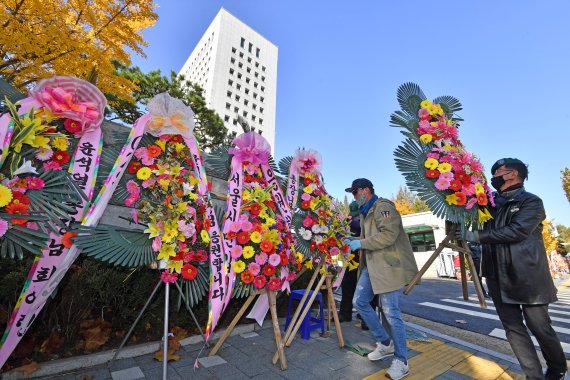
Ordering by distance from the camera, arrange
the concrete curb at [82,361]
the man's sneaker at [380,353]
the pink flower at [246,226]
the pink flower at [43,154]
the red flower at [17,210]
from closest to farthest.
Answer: the red flower at [17,210] → the pink flower at [43,154] → the concrete curb at [82,361] → the pink flower at [246,226] → the man's sneaker at [380,353]

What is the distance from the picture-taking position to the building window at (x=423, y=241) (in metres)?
19.7

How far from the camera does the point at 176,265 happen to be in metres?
2.58

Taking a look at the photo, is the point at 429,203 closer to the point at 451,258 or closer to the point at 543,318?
the point at 543,318

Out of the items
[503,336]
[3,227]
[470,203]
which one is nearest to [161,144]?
[3,227]

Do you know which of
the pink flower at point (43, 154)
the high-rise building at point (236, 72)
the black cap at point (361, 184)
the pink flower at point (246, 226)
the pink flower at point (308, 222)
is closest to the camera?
the pink flower at point (43, 154)

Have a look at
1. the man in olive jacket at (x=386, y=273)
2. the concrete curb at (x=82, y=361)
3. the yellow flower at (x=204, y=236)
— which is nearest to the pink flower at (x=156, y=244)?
the yellow flower at (x=204, y=236)

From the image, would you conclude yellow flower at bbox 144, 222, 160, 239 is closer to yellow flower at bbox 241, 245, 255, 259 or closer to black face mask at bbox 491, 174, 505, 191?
yellow flower at bbox 241, 245, 255, 259

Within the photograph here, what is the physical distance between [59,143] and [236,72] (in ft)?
161

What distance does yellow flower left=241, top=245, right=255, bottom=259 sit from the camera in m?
2.92

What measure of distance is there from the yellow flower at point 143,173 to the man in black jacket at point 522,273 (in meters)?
3.24

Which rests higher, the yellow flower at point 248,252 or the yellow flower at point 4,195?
the yellow flower at point 4,195

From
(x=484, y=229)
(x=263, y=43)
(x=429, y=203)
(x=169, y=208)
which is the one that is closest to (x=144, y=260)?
(x=169, y=208)

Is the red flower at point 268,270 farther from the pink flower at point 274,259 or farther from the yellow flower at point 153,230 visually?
the yellow flower at point 153,230

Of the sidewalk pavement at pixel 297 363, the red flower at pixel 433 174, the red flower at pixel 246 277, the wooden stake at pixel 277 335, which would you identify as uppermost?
the red flower at pixel 433 174
